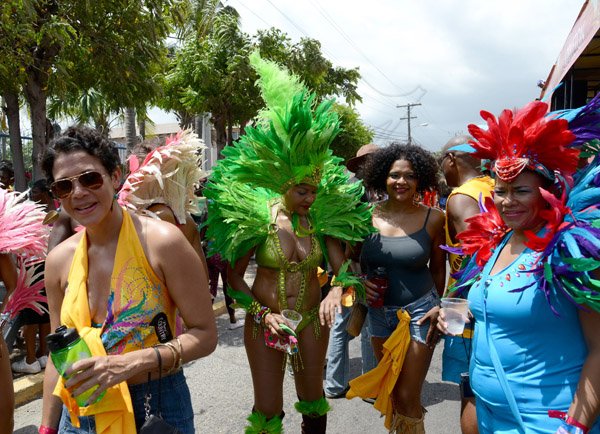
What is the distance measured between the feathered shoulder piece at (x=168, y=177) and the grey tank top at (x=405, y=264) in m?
1.67

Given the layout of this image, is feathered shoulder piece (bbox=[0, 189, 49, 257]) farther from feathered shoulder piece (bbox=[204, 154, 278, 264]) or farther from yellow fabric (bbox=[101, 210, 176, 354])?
yellow fabric (bbox=[101, 210, 176, 354])

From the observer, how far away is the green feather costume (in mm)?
3174

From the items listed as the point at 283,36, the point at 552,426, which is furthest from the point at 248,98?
the point at 552,426

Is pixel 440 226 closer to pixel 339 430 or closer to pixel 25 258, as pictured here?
pixel 339 430

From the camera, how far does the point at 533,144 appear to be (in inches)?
81.0

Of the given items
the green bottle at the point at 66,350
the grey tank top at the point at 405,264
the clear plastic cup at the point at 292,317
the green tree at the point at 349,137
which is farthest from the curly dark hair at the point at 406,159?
the green tree at the point at 349,137

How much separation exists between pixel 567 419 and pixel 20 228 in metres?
2.90

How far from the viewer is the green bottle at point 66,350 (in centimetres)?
160

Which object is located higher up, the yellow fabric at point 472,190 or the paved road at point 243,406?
the yellow fabric at point 472,190

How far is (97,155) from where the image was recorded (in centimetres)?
203

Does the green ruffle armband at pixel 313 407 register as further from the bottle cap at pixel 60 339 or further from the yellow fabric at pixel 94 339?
the bottle cap at pixel 60 339

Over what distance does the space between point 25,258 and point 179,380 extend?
189 centimetres

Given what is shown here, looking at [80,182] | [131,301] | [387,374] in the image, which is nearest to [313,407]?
[387,374]

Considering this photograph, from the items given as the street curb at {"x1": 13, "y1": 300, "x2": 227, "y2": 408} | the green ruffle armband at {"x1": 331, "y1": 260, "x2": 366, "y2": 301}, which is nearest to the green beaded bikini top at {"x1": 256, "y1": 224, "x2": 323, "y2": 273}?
the green ruffle armband at {"x1": 331, "y1": 260, "x2": 366, "y2": 301}
